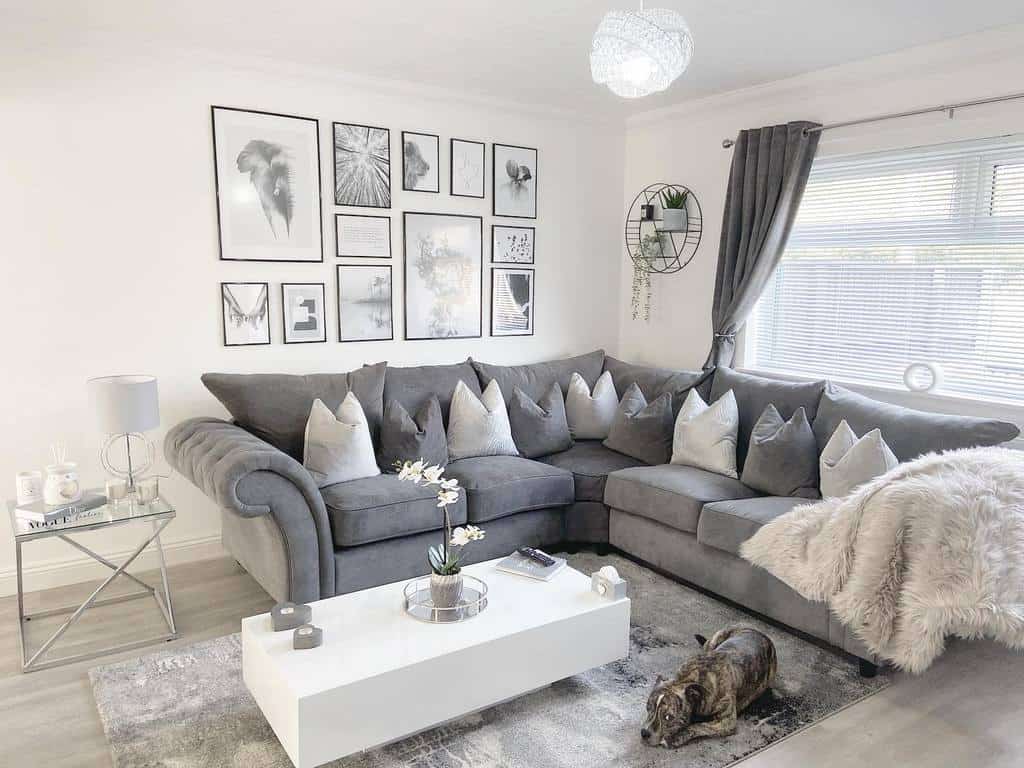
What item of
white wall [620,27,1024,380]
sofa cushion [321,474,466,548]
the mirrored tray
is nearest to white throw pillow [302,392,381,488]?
sofa cushion [321,474,466,548]

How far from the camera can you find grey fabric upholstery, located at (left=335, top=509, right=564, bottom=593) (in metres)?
3.27

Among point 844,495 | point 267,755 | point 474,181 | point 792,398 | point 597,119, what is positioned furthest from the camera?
point 597,119

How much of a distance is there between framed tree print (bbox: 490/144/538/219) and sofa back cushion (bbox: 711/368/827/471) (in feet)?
5.58

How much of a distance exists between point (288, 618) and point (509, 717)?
791 millimetres

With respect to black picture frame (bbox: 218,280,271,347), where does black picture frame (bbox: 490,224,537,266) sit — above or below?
above

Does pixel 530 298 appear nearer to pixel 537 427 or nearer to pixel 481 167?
pixel 481 167

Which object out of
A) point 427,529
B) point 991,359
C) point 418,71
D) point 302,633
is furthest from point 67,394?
point 991,359

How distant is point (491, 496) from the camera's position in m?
3.64

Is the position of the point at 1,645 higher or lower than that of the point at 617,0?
lower

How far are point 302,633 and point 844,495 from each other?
2.24 metres

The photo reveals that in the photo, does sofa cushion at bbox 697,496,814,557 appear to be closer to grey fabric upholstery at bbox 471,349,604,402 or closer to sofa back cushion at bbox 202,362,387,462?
grey fabric upholstery at bbox 471,349,604,402

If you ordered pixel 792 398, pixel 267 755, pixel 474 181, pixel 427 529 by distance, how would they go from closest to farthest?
pixel 267 755, pixel 427 529, pixel 792 398, pixel 474 181

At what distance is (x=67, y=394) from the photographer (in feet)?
11.6

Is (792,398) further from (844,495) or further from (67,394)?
(67,394)
